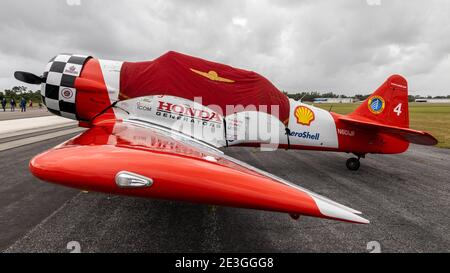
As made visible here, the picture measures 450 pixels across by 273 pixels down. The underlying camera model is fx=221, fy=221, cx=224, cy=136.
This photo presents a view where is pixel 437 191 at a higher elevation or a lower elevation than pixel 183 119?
lower

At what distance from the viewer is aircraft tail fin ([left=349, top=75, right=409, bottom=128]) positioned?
5574 mm

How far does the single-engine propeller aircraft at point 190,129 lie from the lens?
174 centimetres

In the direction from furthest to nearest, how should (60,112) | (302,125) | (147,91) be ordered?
(302,125) → (60,112) → (147,91)

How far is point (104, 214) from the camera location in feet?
10.5

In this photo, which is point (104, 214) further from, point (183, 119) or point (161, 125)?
point (183, 119)

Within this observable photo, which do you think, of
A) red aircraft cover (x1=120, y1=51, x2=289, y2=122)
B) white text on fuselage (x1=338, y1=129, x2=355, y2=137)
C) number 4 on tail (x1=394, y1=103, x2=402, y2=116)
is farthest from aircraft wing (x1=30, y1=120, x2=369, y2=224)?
number 4 on tail (x1=394, y1=103, x2=402, y2=116)

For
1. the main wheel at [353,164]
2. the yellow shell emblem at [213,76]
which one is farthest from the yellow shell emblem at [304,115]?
the main wheel at [353,164]

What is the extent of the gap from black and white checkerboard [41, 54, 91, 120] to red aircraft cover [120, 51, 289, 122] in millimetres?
856

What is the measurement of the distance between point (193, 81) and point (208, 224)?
248cm

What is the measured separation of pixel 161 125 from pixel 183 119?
41 cm

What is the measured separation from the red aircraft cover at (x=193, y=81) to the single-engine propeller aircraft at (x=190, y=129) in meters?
0.02

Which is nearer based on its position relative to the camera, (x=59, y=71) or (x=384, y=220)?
(x=384, y=220)

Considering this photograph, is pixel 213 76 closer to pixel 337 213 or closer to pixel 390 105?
pixel 337 213
